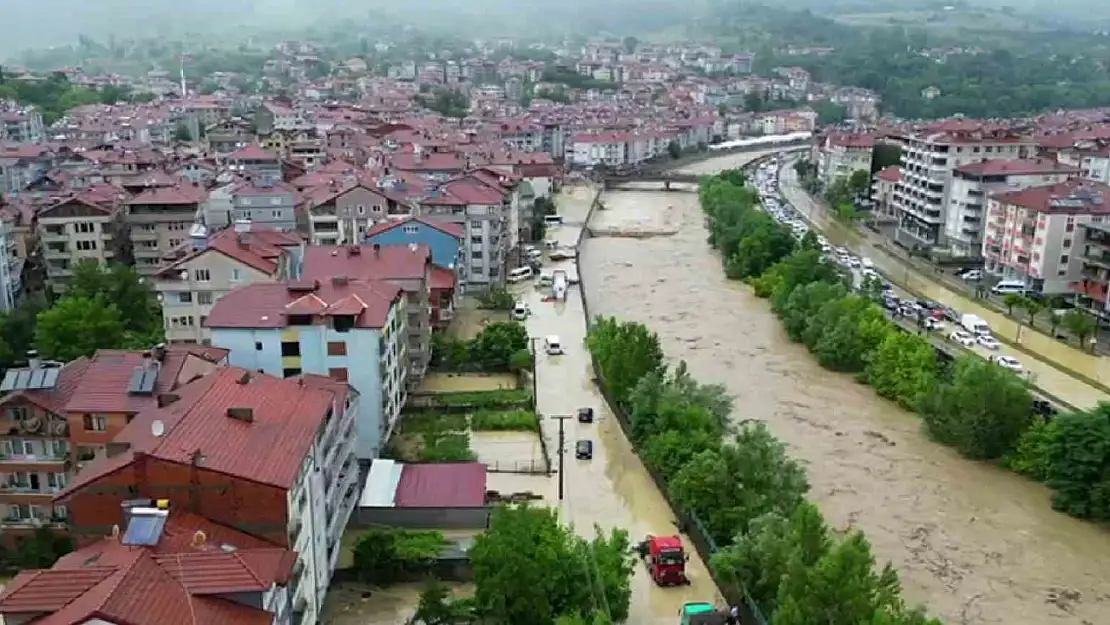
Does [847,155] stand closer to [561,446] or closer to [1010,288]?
[1010,288]

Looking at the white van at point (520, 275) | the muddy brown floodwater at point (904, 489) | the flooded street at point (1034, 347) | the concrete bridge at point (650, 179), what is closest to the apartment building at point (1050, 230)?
the flooded street at point (1034, 347)

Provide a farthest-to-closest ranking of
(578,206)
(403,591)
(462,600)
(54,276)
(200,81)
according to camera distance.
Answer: (200,81), (578,206), (54,276), (403,591), (462,600)

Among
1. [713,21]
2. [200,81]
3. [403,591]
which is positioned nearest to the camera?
[403,591]

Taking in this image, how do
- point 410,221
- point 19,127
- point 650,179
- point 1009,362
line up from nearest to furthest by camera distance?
point 1009,362, point 410,221, point 19,127, point 650,179

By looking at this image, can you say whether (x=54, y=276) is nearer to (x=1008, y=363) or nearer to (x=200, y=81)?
(x=1008, y=363)

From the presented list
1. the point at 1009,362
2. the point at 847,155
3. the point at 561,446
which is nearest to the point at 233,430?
the point at 561,446

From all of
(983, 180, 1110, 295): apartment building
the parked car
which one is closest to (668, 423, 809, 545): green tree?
the parked car

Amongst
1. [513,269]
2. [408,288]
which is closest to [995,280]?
[513,269]
